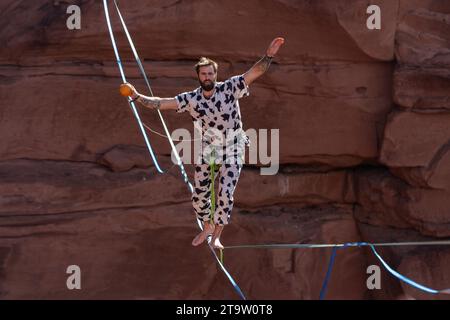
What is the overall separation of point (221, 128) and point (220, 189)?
16.8 inches

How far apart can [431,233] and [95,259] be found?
12.2ft

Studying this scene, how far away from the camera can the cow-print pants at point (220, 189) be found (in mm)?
5402

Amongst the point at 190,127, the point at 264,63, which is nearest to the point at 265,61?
the point at 264,63

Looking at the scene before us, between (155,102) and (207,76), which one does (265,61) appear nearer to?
(207,76)

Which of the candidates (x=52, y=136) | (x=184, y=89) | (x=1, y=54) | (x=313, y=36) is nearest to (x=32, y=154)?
(x=52, y=136)

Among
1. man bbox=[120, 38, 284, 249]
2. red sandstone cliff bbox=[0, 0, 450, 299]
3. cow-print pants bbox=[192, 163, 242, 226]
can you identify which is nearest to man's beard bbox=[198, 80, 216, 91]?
man bbox=[120, 38, 284, 249]

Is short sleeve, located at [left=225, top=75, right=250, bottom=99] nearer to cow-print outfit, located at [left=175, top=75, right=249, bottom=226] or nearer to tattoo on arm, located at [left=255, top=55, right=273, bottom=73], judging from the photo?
cow-print outfit, located at [left=175, top=75, right=249, bottom=226]

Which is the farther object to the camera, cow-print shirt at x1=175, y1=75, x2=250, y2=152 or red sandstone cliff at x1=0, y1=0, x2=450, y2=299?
red sandstone cliff at x1=0, y1=0, x2=450, y2=299

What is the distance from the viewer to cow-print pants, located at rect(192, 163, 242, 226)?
17.7 ft

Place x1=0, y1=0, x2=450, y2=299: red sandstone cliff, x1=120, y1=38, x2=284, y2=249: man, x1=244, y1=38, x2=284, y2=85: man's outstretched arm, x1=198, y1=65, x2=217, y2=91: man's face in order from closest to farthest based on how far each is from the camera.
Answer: x1=244, y1=38, x2=284, y2=85: man's outstretched arm
x1=198, y1=65, x2=217, y2=91: man's face
x1=120, y1=38, x2=284, y2=249: man
x1=0, y1=0, x2=450, y2=299: red sandstone cliff

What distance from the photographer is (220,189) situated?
5438 millimetres

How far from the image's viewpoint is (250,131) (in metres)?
8.66

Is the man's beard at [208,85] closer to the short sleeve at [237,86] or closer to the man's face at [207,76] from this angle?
the man's face at [207,76]

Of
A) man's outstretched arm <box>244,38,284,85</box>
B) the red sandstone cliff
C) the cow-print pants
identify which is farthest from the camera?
the red sandstone cliff
